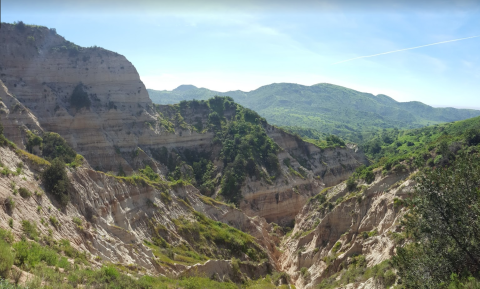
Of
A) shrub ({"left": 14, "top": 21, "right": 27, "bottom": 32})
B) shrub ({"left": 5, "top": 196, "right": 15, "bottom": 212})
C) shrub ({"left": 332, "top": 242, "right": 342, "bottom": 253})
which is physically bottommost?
shrub ({"left": 332, "top": 242, "right": 342, "bottom": 253})

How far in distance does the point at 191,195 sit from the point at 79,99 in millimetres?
35194

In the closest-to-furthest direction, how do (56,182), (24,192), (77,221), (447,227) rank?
1. (447,227)
2. (24,192)
3. (77,221)
4. (56,182)

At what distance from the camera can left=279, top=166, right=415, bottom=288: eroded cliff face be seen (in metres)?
33.6

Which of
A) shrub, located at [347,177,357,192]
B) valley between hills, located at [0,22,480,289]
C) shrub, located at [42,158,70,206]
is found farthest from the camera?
shrub, located at [347,177,357,192]

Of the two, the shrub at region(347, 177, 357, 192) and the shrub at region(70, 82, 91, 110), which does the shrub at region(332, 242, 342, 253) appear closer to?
the shrub at region(347, 177, 357, 192)

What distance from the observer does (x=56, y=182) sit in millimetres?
28281

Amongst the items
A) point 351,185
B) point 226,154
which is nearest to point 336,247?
point 351,185

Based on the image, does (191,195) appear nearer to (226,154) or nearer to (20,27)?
(226,154)

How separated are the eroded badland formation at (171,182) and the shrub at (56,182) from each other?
24.7 inches

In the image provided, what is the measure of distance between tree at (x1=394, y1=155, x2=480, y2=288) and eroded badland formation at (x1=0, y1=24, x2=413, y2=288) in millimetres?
7074

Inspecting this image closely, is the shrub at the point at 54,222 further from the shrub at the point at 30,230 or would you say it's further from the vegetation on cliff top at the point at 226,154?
the vegetation on cliff top at the point at 226,154

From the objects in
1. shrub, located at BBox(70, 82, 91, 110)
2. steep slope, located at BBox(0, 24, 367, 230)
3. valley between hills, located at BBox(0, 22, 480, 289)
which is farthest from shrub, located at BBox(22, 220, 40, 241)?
shrub, located at BBox(70, 82, 91, 110)

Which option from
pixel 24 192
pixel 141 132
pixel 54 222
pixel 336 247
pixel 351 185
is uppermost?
pixel 141 132

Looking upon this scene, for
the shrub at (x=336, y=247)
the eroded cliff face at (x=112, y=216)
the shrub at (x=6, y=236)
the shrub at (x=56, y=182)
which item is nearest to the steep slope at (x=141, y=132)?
the eroded cliff face at (x=112, y=216)
